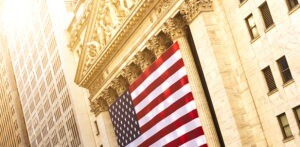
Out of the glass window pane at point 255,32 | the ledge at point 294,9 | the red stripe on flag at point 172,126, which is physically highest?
the glass window pane at point 255,32

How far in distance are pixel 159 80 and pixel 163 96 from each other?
126 centimetres

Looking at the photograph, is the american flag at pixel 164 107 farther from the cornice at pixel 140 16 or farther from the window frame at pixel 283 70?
the window frame at pixel 283 70

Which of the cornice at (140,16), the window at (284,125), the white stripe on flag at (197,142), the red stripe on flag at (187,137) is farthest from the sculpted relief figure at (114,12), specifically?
the window at (284,125)

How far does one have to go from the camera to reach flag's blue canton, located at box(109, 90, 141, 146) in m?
44.3

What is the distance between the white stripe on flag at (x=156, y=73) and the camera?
37194mm

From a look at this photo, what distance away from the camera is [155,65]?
39.3 metres

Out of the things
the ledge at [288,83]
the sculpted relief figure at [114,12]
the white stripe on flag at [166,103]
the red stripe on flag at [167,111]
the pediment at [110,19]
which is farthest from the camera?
the sculpted relief figure at [114,12]

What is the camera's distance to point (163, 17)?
126 ft

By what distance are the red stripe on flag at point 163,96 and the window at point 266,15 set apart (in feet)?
23.2

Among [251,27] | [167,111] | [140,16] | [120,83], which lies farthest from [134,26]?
[251,27]

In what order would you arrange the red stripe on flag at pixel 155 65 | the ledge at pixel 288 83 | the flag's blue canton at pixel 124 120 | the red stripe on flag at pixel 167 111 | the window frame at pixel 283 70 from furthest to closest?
1. the flag's blue canton at pixel 124 120
2. the red stripe on flag at pixel 155 65
3. the red stripe on flag at pixel 167 111
4. the window frame at pixel 283 70
5. the ledge at pixel 288 83

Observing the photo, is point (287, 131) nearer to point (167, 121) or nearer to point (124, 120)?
point (167, 121)

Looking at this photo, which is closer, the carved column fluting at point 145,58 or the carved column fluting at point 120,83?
the carved column fluting at point 145,58

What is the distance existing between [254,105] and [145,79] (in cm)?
1060
